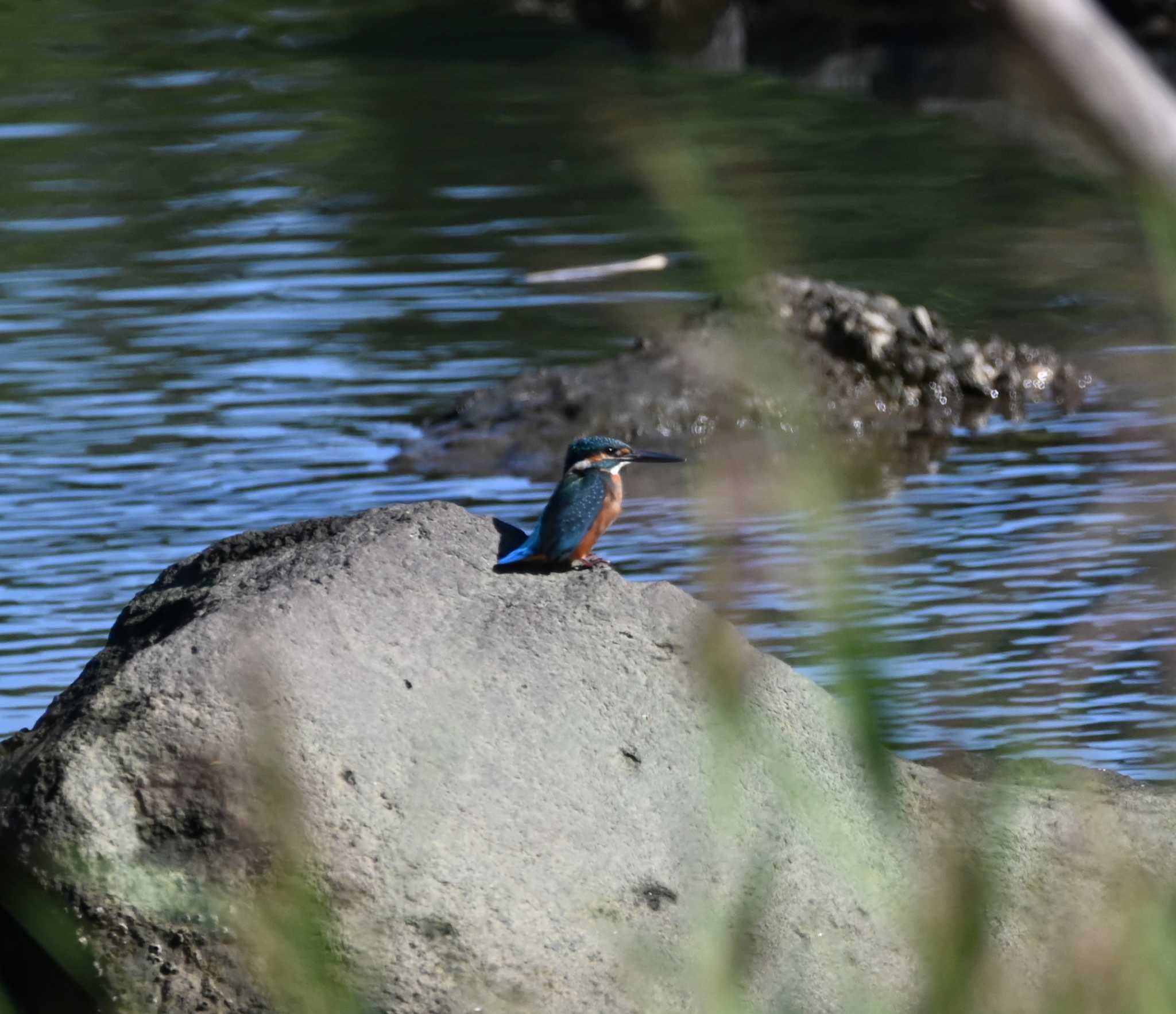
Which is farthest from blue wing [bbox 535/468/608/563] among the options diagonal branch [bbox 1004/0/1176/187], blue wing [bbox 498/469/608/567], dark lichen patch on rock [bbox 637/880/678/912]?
diagonal branch [bbox 1004/0/1176/187]

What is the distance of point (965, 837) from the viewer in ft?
8.07

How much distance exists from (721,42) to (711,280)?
17916 mm

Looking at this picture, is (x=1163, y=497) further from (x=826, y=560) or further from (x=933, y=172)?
(x=933, y=172)

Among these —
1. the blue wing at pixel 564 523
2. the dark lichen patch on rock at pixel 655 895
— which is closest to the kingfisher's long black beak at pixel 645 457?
the blue wing at pixel 564 523

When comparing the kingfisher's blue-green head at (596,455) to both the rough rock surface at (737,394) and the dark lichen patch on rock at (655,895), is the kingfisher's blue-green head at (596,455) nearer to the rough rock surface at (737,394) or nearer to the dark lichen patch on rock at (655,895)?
the dark lichen patch on rock at (655,895)

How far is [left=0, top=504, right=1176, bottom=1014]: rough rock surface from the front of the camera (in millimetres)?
3434

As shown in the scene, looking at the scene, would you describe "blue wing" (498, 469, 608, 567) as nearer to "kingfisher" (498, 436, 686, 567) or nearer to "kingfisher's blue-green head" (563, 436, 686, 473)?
"kingfisher" (498, 436, 686, 567)

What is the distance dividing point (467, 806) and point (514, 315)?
284 inches

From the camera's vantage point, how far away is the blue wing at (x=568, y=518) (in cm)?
441

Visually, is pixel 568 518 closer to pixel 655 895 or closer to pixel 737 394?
pixel 655 895

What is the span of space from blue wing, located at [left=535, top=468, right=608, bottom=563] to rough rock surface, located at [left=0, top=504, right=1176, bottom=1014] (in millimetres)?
137

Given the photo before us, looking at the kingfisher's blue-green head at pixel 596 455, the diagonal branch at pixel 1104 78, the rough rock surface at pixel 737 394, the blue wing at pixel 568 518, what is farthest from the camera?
the rough rock surface at pixel 737 394

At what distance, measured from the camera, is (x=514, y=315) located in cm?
1073

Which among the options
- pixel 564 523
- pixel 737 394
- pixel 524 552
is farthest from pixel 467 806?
pixel 737 394
